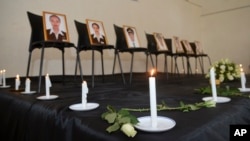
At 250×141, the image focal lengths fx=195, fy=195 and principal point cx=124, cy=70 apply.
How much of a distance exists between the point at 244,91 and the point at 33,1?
3.08 meters

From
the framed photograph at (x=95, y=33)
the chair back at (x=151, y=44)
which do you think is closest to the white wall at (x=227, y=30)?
the chair back at (x=151, y=44)

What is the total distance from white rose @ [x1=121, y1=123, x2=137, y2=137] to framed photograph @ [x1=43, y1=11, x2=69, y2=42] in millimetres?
1570

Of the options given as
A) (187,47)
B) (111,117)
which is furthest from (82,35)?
(187,47)

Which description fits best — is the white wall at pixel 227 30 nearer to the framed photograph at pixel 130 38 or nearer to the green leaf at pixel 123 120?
the framed photograph at pixel 130 38

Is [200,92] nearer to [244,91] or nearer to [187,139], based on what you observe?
[244,91]

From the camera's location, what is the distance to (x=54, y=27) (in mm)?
2088

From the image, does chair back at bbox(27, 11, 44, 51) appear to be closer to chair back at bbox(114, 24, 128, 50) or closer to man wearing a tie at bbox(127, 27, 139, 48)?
chair back at bbox(114, 24, 128, 50)

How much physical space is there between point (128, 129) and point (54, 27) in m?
1.77

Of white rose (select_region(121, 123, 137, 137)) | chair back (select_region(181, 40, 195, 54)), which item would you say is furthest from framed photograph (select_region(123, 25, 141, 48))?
white rose (select_region(121, 123, 137, 137))

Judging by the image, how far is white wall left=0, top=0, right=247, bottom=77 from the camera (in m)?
2.85

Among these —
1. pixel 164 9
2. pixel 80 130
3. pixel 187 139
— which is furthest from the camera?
pixel 164 9

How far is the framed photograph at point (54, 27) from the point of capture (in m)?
1.99

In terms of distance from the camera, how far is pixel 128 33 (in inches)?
107

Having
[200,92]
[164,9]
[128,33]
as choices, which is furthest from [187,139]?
[164,9]
